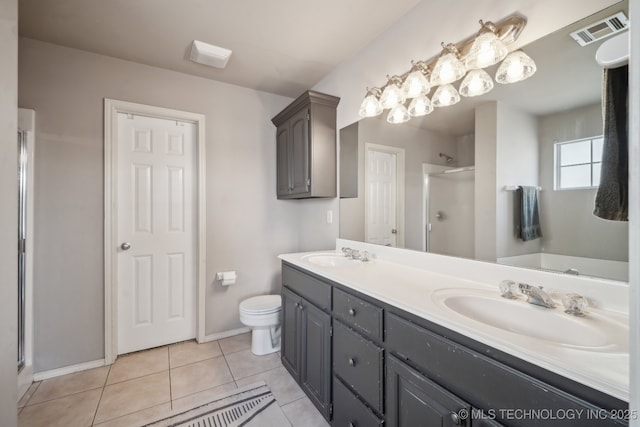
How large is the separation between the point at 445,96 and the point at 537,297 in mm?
1090

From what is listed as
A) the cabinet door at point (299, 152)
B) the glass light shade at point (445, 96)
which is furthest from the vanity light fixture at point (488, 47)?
the cabinet door at point (299, 152)

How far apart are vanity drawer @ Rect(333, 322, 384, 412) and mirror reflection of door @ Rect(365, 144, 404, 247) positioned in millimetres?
727

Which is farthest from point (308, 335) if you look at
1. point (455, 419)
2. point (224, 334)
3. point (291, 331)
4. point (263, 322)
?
point (224, 334)

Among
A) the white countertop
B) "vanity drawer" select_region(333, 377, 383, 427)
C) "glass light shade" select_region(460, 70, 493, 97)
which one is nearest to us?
the white countertop

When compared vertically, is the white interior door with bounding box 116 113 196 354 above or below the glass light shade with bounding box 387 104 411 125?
below

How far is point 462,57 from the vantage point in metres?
1.39

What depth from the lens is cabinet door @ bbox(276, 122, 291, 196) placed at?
102 inches

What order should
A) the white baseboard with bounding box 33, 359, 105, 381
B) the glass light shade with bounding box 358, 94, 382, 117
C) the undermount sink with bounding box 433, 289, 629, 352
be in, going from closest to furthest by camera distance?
the undermount sink with bounding box 433, 289, 629, 352
the glass light shade with bounding box 358, 94, 382, 117
the white baseboard with bounding box 33, 359, 105, 381

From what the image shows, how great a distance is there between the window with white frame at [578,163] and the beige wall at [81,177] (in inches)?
95.0

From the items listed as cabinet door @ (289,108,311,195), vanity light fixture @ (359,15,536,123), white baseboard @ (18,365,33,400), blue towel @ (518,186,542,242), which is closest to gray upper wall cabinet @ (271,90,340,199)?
cabinet door @ (289,108,311,195)

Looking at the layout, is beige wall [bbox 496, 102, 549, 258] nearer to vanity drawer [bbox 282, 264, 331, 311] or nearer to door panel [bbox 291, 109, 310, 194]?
vanity drawer [bbox 282, 264, 331, 311]

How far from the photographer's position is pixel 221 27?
1.82m

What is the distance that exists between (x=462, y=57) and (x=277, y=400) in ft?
7.45

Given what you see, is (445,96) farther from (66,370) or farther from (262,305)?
(66,370)
